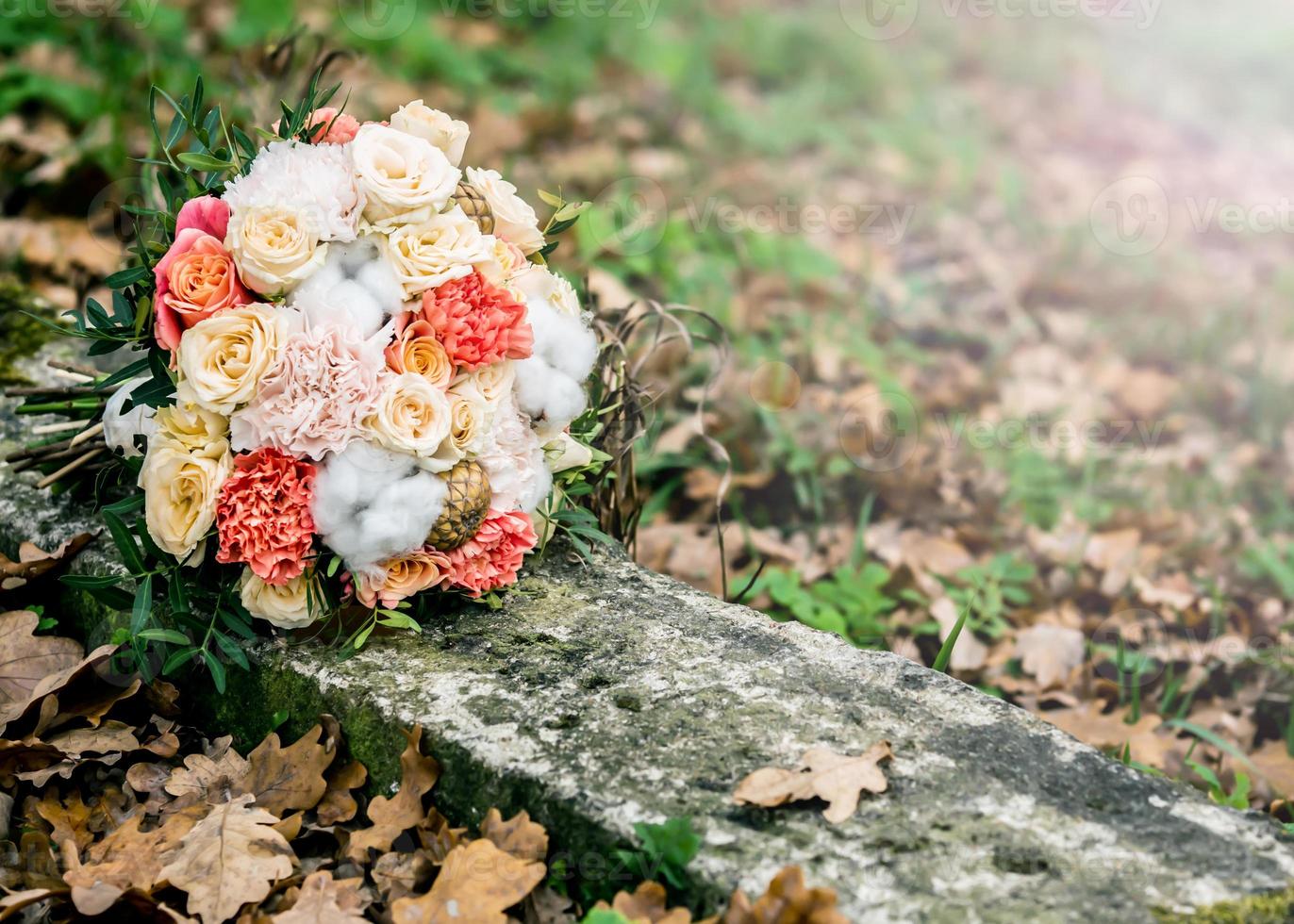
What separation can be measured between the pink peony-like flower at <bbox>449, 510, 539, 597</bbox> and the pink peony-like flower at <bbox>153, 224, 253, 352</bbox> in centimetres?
53

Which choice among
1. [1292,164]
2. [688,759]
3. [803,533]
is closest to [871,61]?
[1292,164]

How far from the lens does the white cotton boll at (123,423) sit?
2.02 m

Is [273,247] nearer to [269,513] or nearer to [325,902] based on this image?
[269,513]

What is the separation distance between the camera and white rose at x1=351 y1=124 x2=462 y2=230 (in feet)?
5.93

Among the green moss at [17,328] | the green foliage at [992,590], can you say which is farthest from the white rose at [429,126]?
the green foliage at [992,590]

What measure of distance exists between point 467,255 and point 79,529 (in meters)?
1.05

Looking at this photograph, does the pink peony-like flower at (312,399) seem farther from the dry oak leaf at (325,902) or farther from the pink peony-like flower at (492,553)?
the dry oak leaf at (325,902)

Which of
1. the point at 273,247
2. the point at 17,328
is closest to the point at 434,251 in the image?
the point at 273,247

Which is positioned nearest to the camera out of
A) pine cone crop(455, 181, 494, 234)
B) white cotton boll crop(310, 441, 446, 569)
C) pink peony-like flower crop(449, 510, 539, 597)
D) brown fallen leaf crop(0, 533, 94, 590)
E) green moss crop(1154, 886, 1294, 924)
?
green moss crop(1154, 886, 1294, 924)

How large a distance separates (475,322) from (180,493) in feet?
1.78

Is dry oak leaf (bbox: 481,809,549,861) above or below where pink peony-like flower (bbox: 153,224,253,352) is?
below

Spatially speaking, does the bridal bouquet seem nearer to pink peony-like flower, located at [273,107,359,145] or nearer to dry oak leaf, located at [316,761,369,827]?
pink peony-like flower, located at [273,107,359,145]

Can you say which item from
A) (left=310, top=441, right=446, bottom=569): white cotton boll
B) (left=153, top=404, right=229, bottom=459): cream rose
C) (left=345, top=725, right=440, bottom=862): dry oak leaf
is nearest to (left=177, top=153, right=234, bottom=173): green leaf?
(left=153, top=404, right=229, bottom=459): cream rose

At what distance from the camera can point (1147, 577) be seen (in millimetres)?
3238
